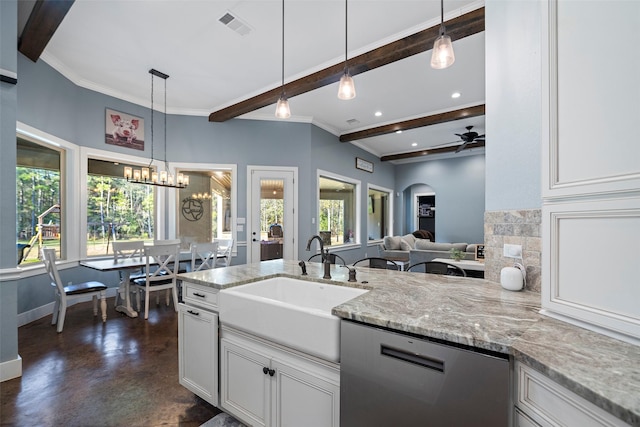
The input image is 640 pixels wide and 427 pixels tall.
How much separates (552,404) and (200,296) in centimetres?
177

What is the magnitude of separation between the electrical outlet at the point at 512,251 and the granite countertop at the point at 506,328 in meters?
0.20

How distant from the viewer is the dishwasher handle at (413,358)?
3.28 feet

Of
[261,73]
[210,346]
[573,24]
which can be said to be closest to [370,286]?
[210,346]

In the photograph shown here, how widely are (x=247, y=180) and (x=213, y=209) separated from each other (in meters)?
0.91

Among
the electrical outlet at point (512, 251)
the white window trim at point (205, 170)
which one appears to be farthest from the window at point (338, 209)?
the electrical outlet at point (512, 251)

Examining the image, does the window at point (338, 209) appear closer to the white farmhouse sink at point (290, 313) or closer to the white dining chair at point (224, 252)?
the white dining chair at point (224, 252)

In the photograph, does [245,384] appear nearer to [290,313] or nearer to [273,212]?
[290,313]

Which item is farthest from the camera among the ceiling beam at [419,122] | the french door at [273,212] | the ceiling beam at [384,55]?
the french door at [273,212]

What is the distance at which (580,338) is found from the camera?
96cm

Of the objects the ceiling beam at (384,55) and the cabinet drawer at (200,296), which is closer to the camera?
the cabinet drawer at (200,296)

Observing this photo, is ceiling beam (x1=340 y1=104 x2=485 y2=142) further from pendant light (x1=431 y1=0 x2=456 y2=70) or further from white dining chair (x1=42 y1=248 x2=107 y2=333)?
white dining chair (x1=42 y1=248 x2=107 y2=333)

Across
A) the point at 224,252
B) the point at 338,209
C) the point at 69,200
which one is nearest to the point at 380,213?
the point at 338,209

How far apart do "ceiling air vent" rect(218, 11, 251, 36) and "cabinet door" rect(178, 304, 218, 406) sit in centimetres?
265

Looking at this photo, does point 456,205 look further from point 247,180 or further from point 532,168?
point 532,168
